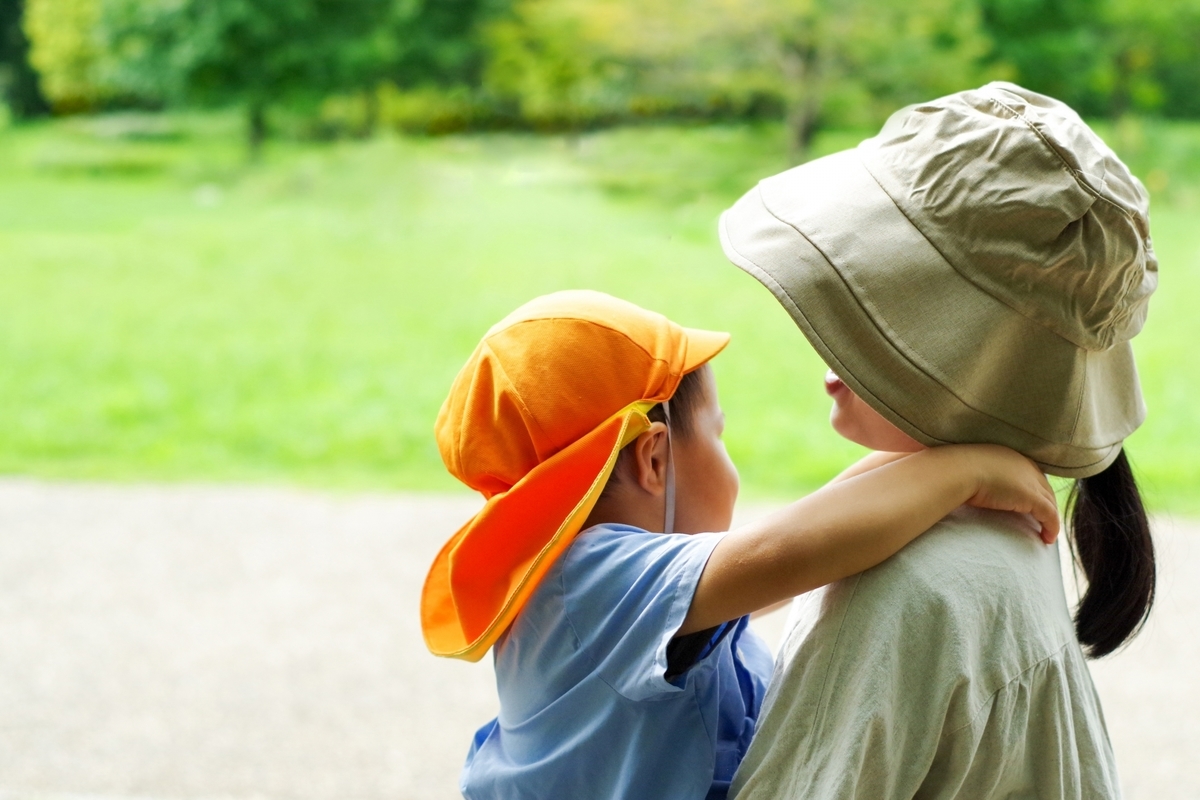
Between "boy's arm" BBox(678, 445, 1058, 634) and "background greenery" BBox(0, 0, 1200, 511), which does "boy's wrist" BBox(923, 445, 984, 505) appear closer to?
"boy's arm" BBox(678, 445, 1058, 634)

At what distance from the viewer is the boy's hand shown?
→ 873mm

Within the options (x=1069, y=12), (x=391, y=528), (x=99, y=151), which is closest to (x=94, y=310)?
(x=99, y=151)

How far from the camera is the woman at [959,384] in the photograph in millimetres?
819

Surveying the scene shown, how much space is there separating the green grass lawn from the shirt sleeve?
3636mm

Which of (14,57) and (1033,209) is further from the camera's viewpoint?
Result: (14,57)

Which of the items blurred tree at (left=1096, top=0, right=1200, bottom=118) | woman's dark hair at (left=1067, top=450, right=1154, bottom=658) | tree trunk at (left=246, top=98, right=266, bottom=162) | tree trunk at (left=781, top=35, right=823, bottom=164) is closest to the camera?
woman's dark hair at (left=1067, top=450, right=1154, bottom=658)

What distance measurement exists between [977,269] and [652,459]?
13.7 inches

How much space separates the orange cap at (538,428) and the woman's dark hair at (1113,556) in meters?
0.36

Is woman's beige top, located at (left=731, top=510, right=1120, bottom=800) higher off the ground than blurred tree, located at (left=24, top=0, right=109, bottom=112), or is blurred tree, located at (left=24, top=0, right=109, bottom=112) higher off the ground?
woman's beige top, located at (left=731, top=510, right=1120, bottom=800)

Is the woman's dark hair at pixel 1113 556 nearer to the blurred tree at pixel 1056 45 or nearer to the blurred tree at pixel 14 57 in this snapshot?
the blurred tree at pixel 1056 45

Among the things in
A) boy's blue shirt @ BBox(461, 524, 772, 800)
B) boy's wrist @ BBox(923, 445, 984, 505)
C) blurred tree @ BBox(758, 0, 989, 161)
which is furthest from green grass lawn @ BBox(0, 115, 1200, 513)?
boy's wrist @ BBox(923, 445, 984, 505)

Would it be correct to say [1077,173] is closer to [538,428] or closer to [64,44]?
[538,428]

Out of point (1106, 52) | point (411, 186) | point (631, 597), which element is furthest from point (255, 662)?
point (1106, 52)

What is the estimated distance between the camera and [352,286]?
7789mm
